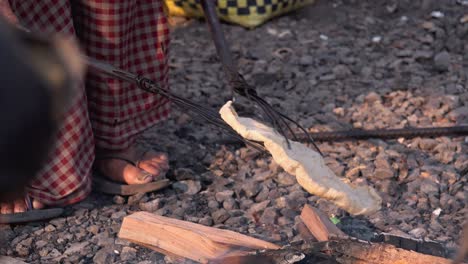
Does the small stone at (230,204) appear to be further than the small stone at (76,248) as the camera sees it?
Yes

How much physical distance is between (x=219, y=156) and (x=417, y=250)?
4.03 feet

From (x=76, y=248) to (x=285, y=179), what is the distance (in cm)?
90

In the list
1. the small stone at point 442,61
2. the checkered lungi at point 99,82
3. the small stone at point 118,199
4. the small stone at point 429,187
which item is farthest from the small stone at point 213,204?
the small stone at point 442,61

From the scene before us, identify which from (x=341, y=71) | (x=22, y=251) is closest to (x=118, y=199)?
(x=22, y=251)

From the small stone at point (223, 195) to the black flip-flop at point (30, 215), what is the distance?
0.60 m

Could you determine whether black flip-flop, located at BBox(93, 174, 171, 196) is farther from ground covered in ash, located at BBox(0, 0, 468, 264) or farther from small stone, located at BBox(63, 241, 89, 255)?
small stone, located at BBox(63, 241, 89, 255)

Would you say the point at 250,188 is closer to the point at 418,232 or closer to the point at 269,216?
the point at 269,216

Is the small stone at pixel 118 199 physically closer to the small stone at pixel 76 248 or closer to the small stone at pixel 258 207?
the small stone at pixel 76 248

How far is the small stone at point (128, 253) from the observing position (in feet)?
9.53

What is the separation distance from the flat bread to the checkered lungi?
0.59m

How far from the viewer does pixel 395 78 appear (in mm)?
4406

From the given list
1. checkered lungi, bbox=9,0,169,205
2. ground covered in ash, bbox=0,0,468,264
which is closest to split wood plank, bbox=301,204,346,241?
ground covered in ash, bbox=0,0,468,264

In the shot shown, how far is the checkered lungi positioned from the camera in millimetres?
3031

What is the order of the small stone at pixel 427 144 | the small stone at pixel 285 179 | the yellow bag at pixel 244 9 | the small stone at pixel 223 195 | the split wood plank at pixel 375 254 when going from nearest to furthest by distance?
the split wood plank at pixel 375 254, the small stone at pixel 223 195, the small stone at pixel 285 179, the small stone at pixel 427 144, the yellow bag at pixel 244 9
